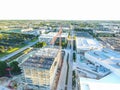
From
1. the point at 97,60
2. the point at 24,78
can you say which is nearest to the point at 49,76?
the point at 24,78

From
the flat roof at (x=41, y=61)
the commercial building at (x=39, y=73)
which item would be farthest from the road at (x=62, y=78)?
the flat roof at (x=41, y=61)

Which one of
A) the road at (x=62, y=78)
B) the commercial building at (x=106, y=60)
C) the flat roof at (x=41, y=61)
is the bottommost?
the road at (x=62, y=78)

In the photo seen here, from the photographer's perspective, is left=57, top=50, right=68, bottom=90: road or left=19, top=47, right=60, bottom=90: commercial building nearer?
left=19, top=47, right=60, bottom=90: commercial building

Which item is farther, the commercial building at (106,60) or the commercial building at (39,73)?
the commercial building at (106,60)

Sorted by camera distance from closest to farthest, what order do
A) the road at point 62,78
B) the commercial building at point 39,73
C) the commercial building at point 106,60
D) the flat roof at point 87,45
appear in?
the commercial building at point 39,73 < the road at point 62,78 < the commercial building at point 106,60 < the flat roof at point 87,45

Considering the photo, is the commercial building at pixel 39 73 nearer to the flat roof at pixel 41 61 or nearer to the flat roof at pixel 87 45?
the flat roof at pixel 41 61

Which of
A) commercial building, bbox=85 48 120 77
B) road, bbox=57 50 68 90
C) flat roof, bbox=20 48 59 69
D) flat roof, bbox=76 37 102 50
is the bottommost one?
road, bbox=57 50 68 90

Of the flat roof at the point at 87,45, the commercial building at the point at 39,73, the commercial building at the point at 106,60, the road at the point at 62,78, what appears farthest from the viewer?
the flat roof at the point at 87,45

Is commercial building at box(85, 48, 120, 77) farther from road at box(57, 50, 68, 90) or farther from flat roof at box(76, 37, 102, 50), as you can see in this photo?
flat roof at box(76, 37, 102, 50)

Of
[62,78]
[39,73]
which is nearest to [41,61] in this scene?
[39,73]

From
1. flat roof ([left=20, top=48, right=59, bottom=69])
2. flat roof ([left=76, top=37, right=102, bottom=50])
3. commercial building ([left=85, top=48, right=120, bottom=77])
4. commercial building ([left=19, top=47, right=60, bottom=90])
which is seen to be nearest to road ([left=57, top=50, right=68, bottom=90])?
commercial building ([left=19, top=47, right=60, bottom=90])

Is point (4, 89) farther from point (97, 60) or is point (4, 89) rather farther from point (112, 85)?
point (97, 60)
